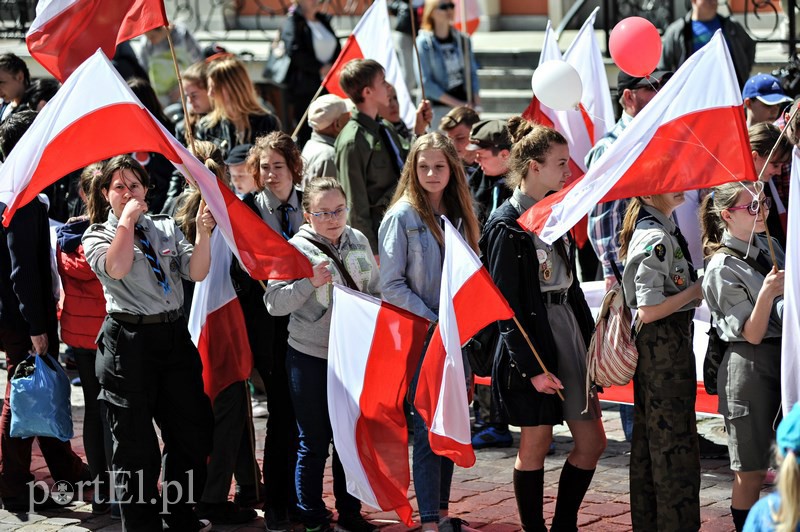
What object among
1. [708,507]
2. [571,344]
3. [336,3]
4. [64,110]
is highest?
[336,3]

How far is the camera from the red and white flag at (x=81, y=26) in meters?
6.54

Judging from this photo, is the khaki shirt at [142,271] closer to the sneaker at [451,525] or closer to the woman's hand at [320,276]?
the woman's hand at [320,276]

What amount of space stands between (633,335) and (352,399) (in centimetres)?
132

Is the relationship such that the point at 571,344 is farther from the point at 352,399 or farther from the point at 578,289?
the point at 352,399

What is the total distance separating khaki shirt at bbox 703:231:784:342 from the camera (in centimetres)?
527

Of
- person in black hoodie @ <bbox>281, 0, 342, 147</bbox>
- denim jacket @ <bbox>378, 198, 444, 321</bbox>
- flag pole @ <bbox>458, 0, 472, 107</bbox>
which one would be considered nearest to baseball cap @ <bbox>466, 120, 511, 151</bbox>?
denim jacket @ <bbox>378, 198, 444, 321</bbox>

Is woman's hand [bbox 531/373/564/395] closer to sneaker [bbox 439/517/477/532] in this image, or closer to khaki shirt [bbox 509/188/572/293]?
khaki shirt [bbox 509/188/572/293]

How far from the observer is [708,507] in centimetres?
633

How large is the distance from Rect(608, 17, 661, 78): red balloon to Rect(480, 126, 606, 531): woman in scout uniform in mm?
932

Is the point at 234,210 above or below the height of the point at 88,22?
below

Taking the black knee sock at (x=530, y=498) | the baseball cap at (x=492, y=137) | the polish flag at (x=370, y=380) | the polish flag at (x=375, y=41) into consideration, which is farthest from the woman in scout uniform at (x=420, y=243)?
the polish flag at (x=375, y=41)

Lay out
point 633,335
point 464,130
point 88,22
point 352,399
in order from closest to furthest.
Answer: point 633,335 < point 352,399 < point 88,22 < point 464,130

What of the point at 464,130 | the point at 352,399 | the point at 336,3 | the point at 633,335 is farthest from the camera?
the point at 336,3

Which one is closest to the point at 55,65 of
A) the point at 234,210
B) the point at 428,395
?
the point at 234,210
